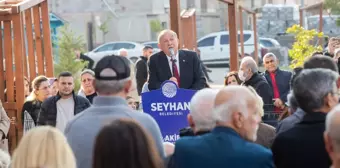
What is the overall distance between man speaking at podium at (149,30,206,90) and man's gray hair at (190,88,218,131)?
5200mm

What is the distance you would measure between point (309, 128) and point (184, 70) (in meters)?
5.54

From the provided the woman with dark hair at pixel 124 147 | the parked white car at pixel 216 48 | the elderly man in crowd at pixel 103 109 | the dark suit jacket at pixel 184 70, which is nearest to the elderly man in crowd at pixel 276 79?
the dark suit jacket at pixel 184 70

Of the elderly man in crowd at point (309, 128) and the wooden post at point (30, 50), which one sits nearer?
the elderly man in crowd at point (309, 128)

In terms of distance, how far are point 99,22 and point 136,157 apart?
1543 inches

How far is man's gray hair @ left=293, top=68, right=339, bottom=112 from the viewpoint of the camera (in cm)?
525

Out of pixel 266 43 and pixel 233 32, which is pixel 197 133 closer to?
pixel 233 32

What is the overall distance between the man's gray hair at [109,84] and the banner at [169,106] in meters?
4.42

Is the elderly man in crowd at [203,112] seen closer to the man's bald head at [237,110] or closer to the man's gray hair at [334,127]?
the man's bald head at [237,110]

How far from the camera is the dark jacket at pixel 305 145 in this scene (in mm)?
5180

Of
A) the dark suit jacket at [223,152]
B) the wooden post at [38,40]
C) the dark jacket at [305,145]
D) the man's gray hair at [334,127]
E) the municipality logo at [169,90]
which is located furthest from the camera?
the wooden post at [38,40]

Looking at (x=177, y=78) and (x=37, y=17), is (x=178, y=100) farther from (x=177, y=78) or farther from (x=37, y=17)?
(x=37, y=17)

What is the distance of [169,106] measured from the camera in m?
9.89

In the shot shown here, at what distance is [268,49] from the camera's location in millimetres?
34969

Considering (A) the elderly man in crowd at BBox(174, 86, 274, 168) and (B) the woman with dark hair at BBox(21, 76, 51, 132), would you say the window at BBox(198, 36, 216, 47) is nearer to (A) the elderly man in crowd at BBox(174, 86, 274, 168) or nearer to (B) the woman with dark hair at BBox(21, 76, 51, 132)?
(B) the woman with dark hair at BBox(21, 76, 51, 132)
